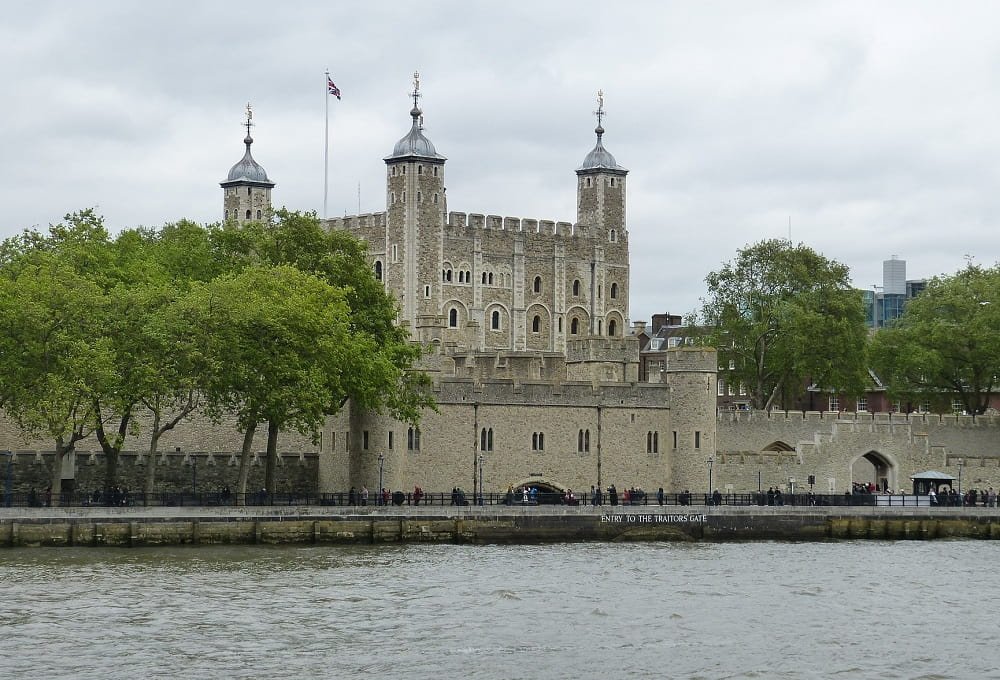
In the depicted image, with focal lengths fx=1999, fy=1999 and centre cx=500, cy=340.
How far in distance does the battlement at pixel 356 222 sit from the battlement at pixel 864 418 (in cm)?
2859

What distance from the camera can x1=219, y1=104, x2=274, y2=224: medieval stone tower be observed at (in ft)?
356

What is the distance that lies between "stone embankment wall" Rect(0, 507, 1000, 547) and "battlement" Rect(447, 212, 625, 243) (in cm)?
4253

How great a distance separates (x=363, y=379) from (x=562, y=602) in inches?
698

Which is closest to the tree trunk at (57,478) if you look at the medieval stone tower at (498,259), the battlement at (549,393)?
the battlement at (549,393)

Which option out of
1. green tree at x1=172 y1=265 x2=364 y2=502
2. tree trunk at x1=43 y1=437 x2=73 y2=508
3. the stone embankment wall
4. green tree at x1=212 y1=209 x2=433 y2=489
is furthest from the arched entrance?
tree trunk at x1=43 y1=437 x2=73 y2=508

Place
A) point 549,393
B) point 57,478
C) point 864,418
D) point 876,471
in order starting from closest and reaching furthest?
point 57,478
point 549,393
point 864,418
point 876,471

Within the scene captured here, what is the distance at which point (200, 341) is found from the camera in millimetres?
61188

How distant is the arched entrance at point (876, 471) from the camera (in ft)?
255

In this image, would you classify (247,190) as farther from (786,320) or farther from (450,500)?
(450,500)

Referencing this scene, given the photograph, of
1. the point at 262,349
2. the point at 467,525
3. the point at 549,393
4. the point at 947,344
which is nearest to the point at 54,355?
the point at 262,349

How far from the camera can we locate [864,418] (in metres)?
77.8

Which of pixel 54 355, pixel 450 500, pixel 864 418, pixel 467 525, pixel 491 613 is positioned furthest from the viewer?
pixel 864 418

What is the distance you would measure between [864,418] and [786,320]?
10.1 metres

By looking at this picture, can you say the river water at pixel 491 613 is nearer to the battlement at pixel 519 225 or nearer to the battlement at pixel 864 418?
the battlement at pixel 864 418
